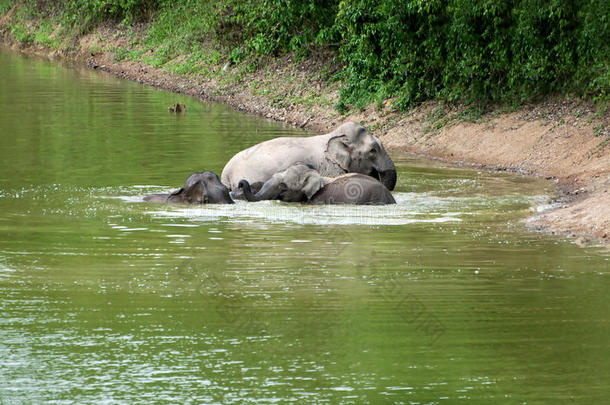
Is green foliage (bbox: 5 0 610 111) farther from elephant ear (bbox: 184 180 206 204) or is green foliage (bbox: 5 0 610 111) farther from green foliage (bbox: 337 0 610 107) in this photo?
elephant ear (bbox: 184 180 206 204)

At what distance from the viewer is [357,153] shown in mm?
16906

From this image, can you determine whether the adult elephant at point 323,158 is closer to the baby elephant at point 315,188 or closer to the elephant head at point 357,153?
the elephant head at point 357,153

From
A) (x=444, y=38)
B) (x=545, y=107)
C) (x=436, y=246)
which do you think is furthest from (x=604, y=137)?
(x=436, y=246)

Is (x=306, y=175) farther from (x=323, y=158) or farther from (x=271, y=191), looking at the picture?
(x=323, y=158)

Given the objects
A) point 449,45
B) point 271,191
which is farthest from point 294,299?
point 449,45

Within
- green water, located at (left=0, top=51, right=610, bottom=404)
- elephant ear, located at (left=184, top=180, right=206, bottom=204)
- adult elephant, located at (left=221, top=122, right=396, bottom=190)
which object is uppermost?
adult elephant, located at (left=221, top=122, right=396, bottom=190)

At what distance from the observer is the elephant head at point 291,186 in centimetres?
1534

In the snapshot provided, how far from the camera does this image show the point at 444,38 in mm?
23000

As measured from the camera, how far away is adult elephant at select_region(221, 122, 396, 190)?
16469 mm

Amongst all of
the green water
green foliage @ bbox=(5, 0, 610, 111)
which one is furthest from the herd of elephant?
green foliage @ bbox=(5, 0, 610, 111)

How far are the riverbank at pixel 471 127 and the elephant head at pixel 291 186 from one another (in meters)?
3.08

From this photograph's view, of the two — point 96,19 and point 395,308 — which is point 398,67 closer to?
point 395,308

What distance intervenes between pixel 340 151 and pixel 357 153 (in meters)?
0.26

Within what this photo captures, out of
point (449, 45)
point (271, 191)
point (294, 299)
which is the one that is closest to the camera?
point (294, 299)
